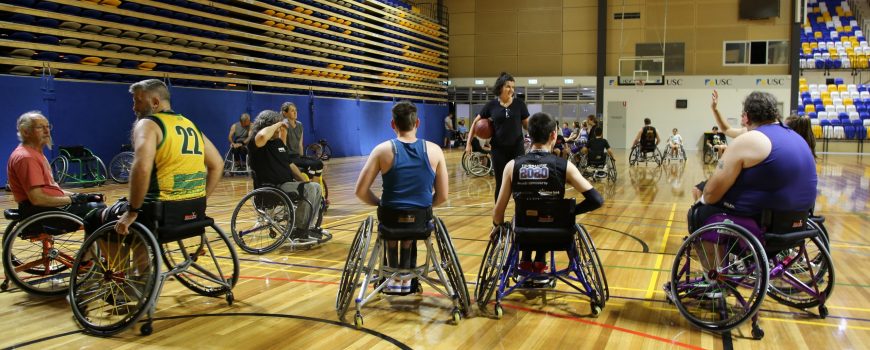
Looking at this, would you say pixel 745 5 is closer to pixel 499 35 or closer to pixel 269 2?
pixel 499 35

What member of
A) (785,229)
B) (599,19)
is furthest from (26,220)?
(599,19)

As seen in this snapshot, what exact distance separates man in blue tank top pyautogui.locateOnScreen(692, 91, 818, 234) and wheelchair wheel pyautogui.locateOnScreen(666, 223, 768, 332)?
0.18 meters

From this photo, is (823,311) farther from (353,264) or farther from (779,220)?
(353,264)

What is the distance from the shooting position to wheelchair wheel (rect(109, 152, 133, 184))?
1057 centimetres

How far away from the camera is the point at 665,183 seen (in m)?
11.2

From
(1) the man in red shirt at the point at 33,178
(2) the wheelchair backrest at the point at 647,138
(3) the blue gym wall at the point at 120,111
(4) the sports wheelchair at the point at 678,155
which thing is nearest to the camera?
(1) the man in red shirt at the point at 33,178

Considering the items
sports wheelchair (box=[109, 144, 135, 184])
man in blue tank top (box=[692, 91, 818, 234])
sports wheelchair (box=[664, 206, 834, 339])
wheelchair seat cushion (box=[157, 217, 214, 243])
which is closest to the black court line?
wheelchair seat cushion (box=[157, 217, 214, 243])

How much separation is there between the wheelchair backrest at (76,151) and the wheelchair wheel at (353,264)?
27.0 ft

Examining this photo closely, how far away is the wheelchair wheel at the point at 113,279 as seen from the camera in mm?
3086

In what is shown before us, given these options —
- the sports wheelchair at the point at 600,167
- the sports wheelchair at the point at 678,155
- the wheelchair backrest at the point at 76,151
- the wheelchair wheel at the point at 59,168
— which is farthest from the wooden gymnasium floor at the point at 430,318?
the sports wheelchair at the point at 678,155

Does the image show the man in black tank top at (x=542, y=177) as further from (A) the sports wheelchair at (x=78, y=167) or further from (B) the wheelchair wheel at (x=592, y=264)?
(A) the sports wheelchair at (x=78, y=167)

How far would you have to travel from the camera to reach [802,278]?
3809 millimetres

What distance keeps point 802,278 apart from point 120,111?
10787 millimetres

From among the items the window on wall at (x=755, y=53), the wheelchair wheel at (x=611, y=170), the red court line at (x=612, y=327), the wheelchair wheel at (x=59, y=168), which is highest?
the window on wall at (x=755, y=53)
